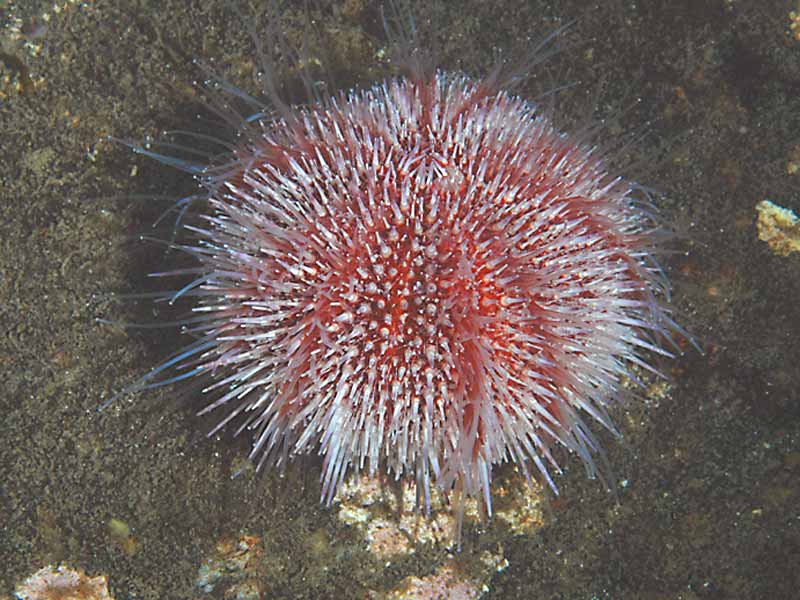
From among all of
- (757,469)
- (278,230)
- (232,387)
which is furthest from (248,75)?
(757,469)

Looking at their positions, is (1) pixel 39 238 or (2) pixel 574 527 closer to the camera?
(1) pixel 39 238

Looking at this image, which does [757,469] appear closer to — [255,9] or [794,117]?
[794,117]

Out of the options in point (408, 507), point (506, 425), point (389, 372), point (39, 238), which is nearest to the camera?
point (389, 372)

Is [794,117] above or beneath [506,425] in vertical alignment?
above

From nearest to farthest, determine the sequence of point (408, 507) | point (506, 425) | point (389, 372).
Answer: point (389, 372) → point (506, 425) → point (408, 507)
